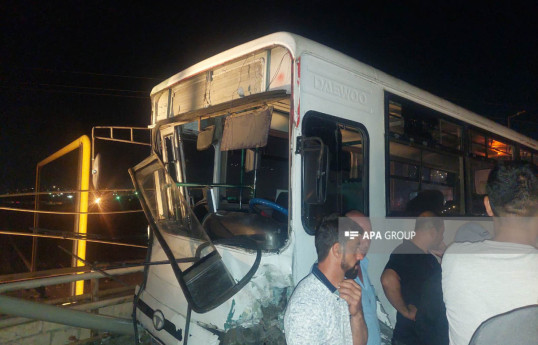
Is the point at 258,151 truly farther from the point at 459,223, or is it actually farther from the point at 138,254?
the point at 138,254

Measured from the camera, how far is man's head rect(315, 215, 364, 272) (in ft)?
6.89

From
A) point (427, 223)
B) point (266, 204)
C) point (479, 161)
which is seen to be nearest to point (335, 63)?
point (266, 204)

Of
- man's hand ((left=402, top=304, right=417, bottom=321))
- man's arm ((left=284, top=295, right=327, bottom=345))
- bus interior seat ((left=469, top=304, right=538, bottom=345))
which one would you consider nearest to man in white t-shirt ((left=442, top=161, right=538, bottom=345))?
bus interior seat ((left=469, top=304, right=538, bottom=345))

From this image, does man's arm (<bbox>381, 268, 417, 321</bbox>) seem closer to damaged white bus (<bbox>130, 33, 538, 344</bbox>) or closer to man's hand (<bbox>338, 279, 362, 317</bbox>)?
damaged white bus (<bbox>130, 33, 538, 344</bbox>)

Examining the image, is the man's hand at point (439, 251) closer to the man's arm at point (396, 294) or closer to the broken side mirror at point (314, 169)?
the man's arm at point (396, 294)

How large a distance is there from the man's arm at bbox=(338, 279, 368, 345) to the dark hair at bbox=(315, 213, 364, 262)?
0.71 feet

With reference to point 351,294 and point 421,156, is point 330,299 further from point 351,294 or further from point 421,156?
point 421,156

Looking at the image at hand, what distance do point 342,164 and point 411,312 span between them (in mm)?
1415

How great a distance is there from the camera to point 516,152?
19.4ft

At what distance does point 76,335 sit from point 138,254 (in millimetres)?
12566

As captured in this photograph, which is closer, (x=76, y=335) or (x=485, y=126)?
(x=76, y=335)

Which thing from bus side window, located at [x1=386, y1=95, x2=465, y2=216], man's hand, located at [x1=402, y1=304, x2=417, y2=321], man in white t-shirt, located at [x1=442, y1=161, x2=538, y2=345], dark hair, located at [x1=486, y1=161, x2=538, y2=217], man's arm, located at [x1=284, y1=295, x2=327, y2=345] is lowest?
man's hand, located at [x1=402, y1=304, x2=417, y2=321]

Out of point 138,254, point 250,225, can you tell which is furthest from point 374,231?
point 138,254

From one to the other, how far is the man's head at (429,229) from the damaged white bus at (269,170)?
36cm
